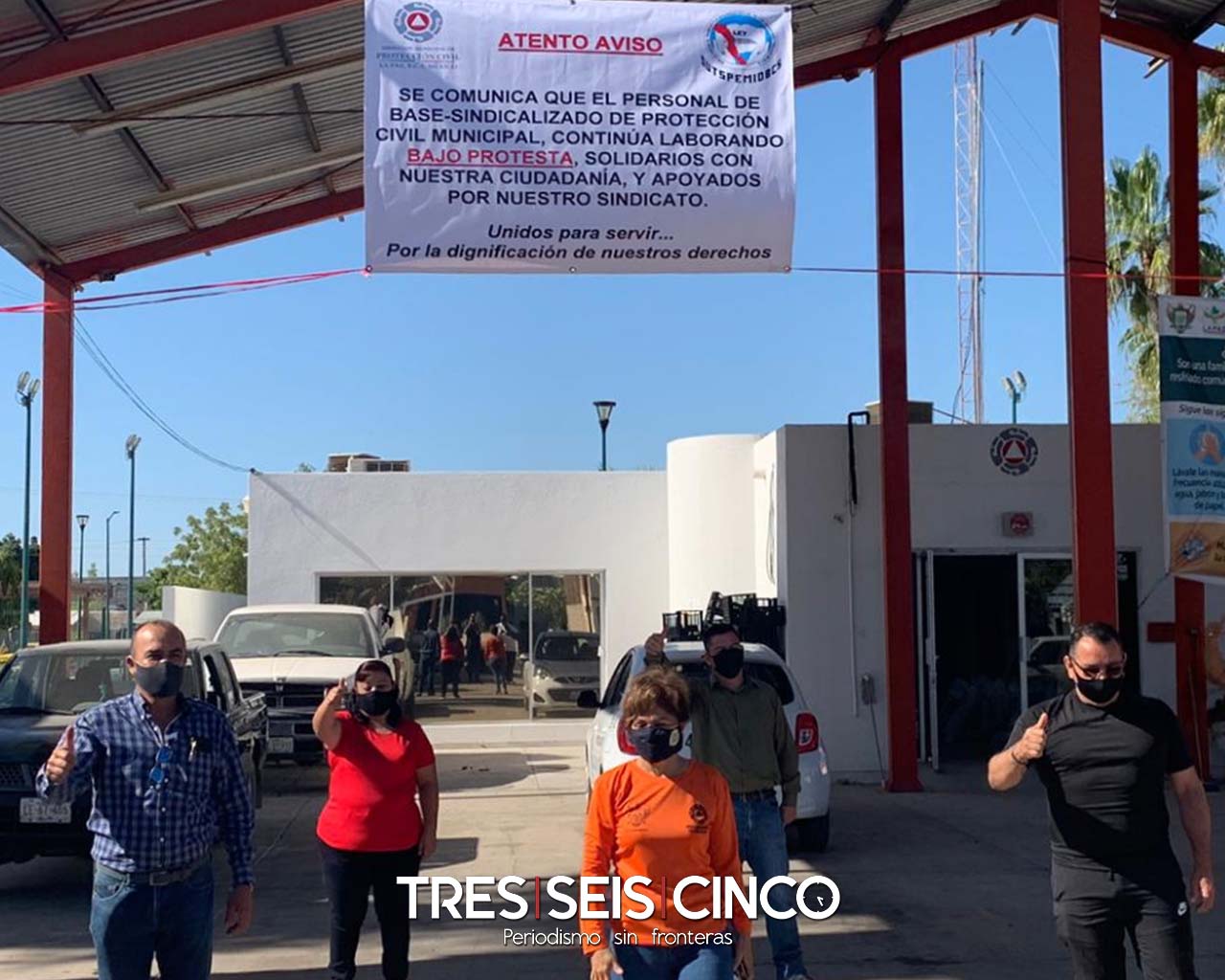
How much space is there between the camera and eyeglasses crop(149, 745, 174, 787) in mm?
5309

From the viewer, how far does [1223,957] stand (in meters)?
8.30

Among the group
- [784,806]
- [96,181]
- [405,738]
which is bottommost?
[784,806]

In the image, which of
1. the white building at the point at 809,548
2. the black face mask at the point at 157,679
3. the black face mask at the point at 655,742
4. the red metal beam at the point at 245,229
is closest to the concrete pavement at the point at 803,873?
the white building at the point at 809,548

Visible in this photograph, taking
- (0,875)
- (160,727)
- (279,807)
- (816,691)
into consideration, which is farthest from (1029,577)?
(160,727)

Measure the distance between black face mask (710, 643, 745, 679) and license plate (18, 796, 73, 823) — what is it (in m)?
4.57

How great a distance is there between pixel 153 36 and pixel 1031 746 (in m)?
8.82

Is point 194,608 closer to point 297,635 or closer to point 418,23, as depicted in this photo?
point 297,635

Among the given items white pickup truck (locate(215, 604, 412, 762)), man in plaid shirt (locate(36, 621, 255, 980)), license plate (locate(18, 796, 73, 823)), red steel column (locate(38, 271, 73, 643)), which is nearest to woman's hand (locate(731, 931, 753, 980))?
man in plaid shirt (locate(36, 621, 255, 980))

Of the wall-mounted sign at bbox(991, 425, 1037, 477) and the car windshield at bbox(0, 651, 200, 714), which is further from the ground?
the wall-mounted sign at bbox(991, 425, 1037, 477)

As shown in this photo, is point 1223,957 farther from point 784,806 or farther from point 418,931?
point 418,931

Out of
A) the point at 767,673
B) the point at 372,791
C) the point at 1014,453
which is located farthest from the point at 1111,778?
the point at 1014,453

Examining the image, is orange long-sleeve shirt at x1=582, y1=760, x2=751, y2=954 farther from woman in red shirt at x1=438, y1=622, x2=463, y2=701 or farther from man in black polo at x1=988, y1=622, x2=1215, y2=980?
woman in red shirt at x1=438, y1=622, x2=463, y2=701

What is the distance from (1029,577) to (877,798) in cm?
361

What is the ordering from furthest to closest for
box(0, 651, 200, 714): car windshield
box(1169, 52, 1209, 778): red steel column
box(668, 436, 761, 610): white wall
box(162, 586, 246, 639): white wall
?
1. box(162, 586, 246, 639): white wall
2. box(668, 436, 761, 610): white wall
3. box(1169, 52, 1209, 778): red steel column
4. box(0, 651, 200, 714): car windshield
